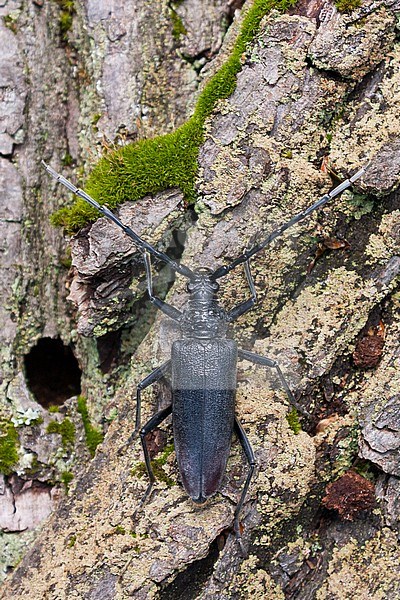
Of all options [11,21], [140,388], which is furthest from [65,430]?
[11,21]

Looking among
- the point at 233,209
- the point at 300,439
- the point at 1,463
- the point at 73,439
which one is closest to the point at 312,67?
the point at 233,209

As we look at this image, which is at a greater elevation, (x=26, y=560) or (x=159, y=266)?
(x=159, y=266)

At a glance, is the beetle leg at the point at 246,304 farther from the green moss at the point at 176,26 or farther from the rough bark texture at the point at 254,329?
the green moss at the point at 176,26

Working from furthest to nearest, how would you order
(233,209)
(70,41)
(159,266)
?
1. (70,41)
2. (159,266)
3. (233,209)

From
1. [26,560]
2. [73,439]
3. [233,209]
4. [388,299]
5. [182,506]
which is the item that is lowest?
[26,560]

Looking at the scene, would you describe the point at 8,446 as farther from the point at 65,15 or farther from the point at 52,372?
the point at 65,15

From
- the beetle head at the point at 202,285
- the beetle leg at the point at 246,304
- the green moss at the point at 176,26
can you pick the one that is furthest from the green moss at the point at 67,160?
the beetle leg at the point at 246,304

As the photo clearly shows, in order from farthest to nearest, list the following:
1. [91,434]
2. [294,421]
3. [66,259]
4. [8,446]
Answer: [66,259], [91,434], [8,446], [294,421]

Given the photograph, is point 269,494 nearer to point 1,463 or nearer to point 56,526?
point 56,526

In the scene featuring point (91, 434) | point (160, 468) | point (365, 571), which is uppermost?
point (91, 434)
